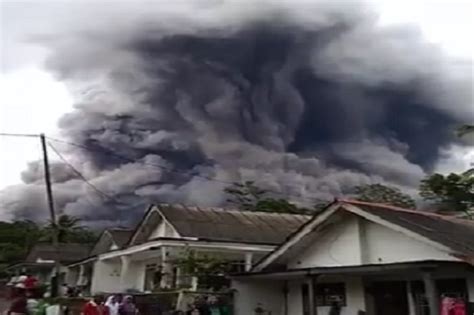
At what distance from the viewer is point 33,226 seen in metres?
65.8

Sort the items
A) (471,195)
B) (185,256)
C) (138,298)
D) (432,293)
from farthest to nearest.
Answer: (471,195)
(185,256)
(138,298)
(432,293)

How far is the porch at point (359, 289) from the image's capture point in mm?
14352

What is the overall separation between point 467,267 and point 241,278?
6.52 meters

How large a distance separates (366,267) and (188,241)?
8756mm

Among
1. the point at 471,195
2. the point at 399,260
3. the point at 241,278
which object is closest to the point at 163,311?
the point at 241,278

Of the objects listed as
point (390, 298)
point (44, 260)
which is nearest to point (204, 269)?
point (390, 298)

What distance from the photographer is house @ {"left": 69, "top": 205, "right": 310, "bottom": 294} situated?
22500 millimetres

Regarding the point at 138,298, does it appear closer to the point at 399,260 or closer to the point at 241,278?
the point at 241,278

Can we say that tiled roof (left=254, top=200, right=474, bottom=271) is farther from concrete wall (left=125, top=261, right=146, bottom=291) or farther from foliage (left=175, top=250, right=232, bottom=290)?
concrete wall (left=125, top=261, right=146, bottom=291)

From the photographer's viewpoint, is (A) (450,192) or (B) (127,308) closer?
(B) (127,308)

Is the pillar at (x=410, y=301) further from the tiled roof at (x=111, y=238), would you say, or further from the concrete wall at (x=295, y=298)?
the tiled roof at (x=111, y=238)

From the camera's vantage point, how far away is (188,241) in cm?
2236

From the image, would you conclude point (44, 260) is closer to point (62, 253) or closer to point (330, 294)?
point (62, 253)

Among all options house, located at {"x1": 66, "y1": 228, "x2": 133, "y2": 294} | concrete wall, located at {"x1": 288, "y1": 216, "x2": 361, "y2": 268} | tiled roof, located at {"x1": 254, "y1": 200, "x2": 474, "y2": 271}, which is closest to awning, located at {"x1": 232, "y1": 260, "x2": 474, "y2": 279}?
tiled roof, located at {"x1": 254, "y1": 200, "x2": 474, "y2": 271}
